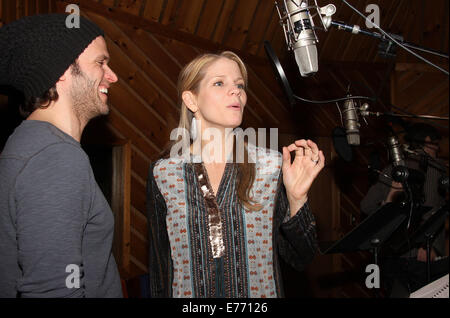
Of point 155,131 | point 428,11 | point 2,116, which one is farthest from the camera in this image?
point 428,11

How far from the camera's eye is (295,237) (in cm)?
138

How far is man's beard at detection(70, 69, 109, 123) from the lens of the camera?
128cm

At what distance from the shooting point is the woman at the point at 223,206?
137 cm

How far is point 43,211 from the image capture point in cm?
100

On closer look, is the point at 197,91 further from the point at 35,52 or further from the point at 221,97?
the point at 35,52

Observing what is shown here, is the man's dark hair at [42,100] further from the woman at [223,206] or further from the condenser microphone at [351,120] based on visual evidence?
the condenser microphone at [351,120]

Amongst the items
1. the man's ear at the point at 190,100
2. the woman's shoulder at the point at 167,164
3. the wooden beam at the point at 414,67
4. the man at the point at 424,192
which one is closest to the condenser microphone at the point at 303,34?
the man's ear at the point at 190,100

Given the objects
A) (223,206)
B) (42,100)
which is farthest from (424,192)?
(42,100)

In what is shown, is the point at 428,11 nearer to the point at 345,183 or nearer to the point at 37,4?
the point at 345,183

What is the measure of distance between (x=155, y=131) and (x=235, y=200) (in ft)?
5.75

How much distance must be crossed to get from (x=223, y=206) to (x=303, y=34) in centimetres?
68

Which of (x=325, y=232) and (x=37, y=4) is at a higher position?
(x=37, y=4)

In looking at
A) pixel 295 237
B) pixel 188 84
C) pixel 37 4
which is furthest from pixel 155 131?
pixel 295 237
